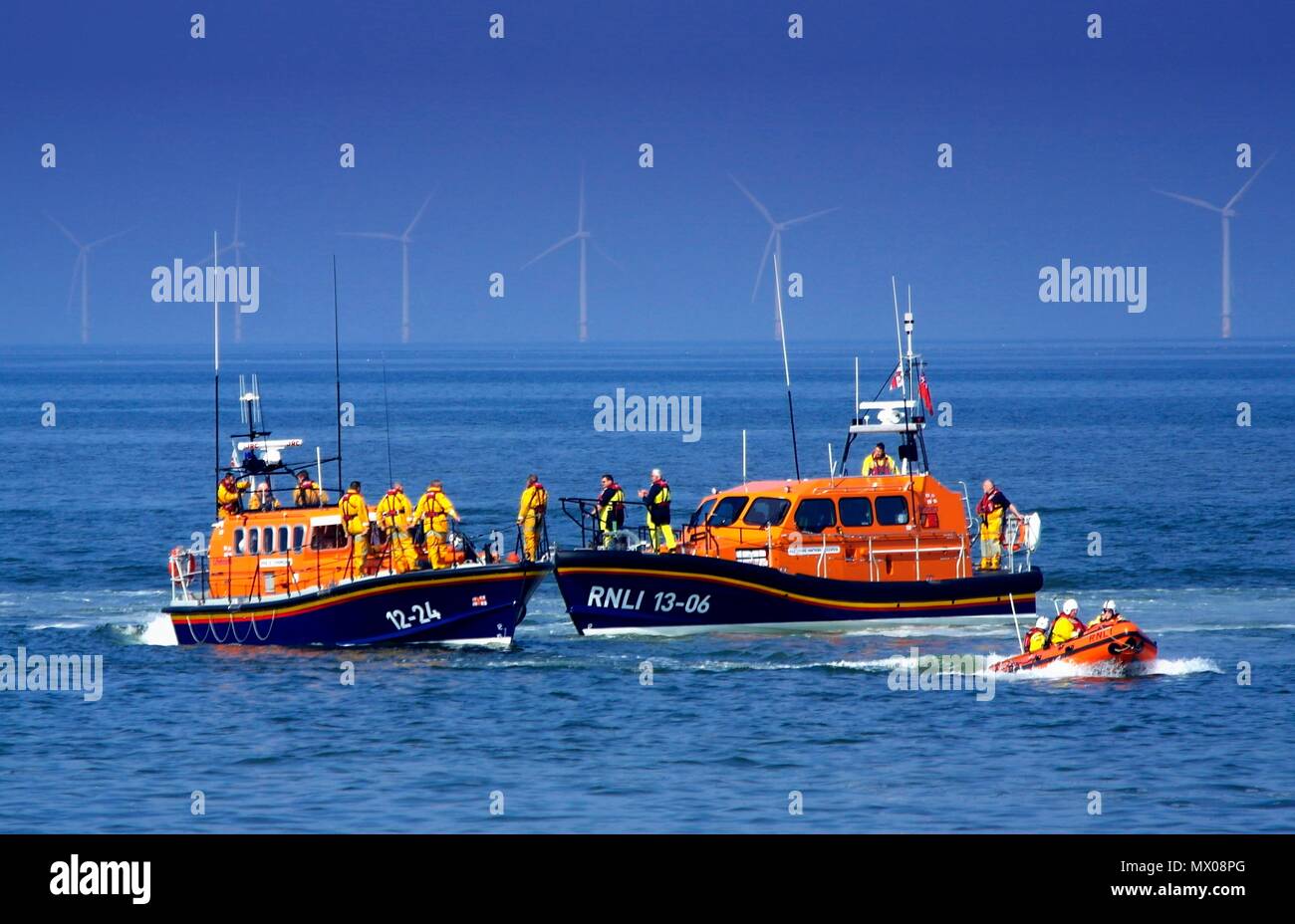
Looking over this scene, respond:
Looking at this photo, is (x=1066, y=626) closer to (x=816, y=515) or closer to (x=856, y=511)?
(x=856, y=511)

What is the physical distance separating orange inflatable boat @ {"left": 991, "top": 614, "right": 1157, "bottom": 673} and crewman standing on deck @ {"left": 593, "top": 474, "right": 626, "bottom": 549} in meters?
7.68

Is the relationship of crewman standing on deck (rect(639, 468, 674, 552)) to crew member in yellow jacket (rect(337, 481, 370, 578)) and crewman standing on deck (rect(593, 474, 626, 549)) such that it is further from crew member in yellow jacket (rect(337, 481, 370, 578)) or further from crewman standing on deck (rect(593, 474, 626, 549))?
crew member in yellow jacket (rect(337, 481, 370, 578))

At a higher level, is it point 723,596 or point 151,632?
point 723,596

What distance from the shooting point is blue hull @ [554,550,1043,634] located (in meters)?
33.5

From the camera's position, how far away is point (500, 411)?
454 ft

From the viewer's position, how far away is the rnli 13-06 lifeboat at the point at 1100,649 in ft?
99.0

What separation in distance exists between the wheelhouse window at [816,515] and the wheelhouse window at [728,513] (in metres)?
1.10

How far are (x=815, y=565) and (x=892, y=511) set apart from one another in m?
1.70

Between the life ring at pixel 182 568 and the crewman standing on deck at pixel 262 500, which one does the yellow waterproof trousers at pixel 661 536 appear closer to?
the crewman standing on deck at pixel 262 500

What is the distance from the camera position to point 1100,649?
99.5 ft

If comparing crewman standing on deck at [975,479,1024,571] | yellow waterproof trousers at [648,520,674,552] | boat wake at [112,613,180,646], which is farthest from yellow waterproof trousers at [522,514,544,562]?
crewman standing on deck at [975,479,1024,571]

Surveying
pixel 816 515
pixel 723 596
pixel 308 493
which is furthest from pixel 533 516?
pixel 816 515
